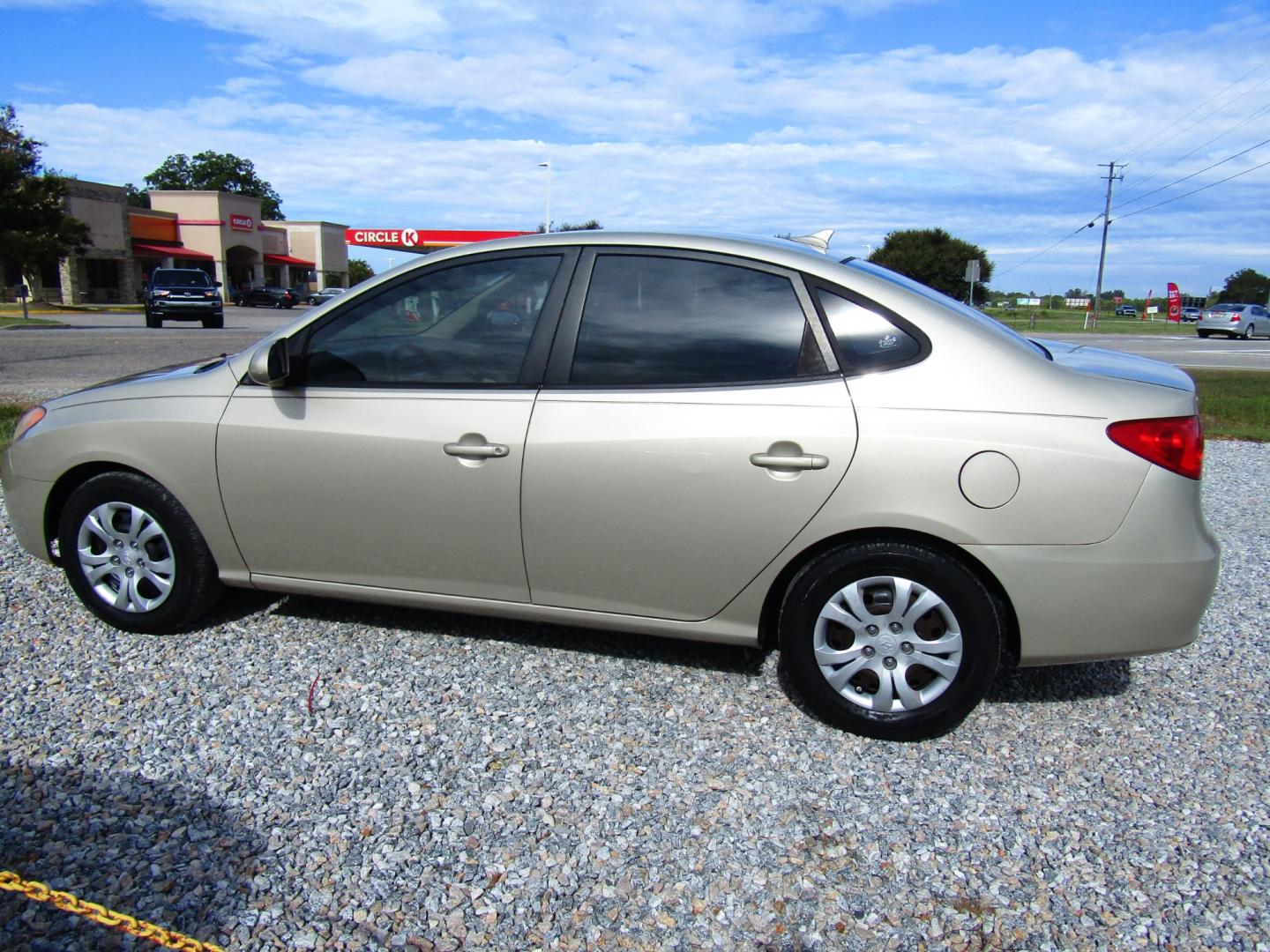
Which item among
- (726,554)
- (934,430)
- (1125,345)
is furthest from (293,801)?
(1125,345)

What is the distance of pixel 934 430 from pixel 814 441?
39cm

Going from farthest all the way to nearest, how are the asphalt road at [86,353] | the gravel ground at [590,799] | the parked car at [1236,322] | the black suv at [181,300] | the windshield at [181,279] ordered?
the parked car at [1236,322], the windshield at [181,279], the black suv at [181,300], the asphalt road at [86,353], the gravel ground at [590,799]

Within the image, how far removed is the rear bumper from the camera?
3057 millimetres

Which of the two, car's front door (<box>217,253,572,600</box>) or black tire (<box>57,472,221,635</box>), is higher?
car's front door (<box>217,253,572,600</box>)

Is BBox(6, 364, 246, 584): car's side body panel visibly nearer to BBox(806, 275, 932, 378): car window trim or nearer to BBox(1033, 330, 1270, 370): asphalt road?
BBox(806, 275, 932, 378): car window trim

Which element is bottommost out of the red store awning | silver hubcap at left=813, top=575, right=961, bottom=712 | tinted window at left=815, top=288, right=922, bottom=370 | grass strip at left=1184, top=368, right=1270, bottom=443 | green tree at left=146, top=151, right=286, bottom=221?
grass strip at left=1184, top=368, right=1270, bottom=443

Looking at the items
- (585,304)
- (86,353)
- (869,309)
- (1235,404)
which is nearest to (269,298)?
(86,353)

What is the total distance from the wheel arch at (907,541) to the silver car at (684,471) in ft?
0.05

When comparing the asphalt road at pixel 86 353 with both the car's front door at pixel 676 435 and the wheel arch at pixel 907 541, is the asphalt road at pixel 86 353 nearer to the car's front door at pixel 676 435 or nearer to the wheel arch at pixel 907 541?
the car's front door at pixel 676 435

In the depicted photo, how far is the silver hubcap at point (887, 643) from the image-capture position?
318cm

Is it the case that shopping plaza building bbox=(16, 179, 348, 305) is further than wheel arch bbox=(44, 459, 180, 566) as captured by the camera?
Yes

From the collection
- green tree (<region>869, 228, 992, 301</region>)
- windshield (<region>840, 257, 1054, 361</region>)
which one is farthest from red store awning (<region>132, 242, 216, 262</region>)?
windshield (<region>840, 257, 1054, 361</region>)

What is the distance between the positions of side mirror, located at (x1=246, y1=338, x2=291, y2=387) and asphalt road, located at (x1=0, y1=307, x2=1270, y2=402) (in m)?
6.97

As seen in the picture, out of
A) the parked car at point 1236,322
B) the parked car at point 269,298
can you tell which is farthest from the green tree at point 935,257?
the parked car at point 269,298
